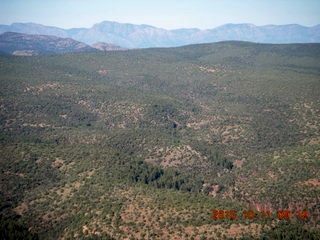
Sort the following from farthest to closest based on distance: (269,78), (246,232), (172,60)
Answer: (172,60)
(269,78)
(246,232)

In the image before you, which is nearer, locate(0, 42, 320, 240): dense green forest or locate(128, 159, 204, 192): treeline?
locate(0, 42, 320, 240): dense green forest

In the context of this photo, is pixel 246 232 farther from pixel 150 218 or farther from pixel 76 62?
pixel 76 62

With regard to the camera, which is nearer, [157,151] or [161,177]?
[161,177]

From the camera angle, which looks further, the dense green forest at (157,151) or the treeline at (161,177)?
the treeline at (161,177)

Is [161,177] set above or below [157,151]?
below

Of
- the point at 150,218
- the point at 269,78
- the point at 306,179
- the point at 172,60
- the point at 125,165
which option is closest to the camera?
the point at 150,218

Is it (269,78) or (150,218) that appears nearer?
(150,218)

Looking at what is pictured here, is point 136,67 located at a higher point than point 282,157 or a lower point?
higher

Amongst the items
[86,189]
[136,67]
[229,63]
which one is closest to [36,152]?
[86,189]
